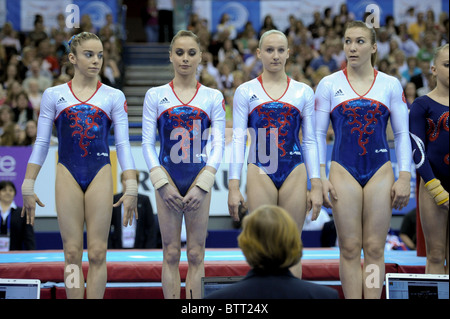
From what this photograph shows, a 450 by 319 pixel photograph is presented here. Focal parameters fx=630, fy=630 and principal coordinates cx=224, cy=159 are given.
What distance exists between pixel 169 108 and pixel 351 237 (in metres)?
1.58

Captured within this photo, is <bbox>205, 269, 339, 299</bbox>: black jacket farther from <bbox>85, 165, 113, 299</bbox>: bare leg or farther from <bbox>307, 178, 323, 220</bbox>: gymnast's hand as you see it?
<bbox>85, 165, 113, 299</bbox>: bare leg

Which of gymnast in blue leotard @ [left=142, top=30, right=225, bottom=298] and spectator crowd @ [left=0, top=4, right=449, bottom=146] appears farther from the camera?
spectator crowd @ [left=0, top=4, right=449, bottom=146]

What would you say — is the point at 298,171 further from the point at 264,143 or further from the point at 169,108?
the point at 169,108

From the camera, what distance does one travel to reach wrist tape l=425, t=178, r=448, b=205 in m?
4.42

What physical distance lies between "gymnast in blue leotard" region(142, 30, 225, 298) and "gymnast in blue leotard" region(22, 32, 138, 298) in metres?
0.23

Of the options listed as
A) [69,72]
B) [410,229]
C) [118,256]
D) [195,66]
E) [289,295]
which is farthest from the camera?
[69,72]

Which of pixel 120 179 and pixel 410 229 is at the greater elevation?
pixel 120 179

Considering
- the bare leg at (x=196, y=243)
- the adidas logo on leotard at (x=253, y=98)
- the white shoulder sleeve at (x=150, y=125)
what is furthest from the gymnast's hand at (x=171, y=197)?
the adidas logo on leotard at (x=253, y=98)

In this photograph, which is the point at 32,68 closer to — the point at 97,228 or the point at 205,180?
the point at 97,228

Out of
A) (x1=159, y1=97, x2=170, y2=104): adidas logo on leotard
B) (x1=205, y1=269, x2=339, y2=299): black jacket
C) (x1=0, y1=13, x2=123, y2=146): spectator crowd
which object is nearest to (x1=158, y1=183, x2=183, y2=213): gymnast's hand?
(x1=159, y1=97, x2=170, y2=104): adidas logo on leotard

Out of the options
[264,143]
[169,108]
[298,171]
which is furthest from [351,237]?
[169,108]

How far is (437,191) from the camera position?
4.43m

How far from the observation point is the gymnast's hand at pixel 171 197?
4.39 metres

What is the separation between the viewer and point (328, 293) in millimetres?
2783
